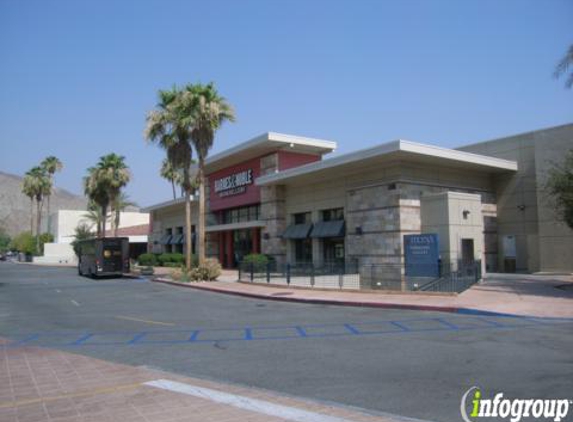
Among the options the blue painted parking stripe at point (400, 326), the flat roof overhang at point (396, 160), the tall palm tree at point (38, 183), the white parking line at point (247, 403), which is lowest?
the white parking line at point (247, 403)

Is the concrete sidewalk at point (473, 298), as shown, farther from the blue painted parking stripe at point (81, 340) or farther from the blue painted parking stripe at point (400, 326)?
the blue painted parking stripe at point (81, 340)

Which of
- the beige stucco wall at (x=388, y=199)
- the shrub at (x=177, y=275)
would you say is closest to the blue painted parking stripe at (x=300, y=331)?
the beige stucco wall at (x=388, y=199)

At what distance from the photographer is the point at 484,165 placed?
30.1m

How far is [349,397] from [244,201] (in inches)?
1328

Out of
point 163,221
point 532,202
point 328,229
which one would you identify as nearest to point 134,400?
point 328,229

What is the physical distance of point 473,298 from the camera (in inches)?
704

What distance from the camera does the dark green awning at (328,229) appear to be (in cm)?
3081

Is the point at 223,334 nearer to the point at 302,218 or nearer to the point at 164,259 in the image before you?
the point at 302,218

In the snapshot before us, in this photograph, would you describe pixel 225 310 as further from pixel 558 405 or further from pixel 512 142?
pixel 512 142

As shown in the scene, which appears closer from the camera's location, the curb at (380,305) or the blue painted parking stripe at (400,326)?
the blue painted parking stripe at (400,326)

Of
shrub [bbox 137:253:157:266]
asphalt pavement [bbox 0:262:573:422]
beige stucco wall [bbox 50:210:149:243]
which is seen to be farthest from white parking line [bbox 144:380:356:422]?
beige stucco wall [bbox 50:210:149:243]

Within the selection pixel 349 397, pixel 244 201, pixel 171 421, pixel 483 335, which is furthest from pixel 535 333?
pixel 244 201

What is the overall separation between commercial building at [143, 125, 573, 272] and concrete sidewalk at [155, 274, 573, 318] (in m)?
4.68

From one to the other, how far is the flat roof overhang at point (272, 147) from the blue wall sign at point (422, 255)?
1399 centimetres
